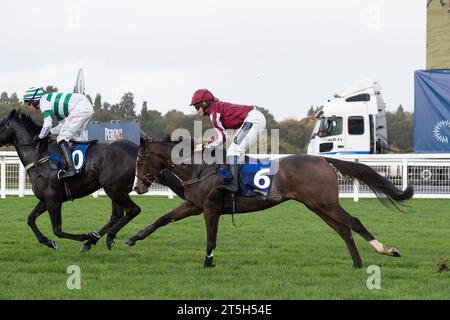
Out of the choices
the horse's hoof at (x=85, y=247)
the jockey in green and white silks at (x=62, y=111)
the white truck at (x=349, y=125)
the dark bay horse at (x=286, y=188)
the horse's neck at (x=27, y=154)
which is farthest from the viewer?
the white truck at (x=349, y=125)

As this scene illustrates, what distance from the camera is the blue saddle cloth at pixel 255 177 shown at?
7398 mm

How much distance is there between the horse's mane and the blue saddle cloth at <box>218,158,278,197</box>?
298 cm

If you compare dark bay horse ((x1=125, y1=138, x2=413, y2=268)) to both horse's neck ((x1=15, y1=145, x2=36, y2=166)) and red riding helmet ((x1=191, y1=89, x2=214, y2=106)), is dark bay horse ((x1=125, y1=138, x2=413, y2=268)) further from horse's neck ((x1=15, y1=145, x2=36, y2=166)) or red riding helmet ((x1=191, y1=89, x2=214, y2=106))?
horse's neck ((x1=15, y1=145, x2=36, y2=166))

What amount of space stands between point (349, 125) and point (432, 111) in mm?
2729

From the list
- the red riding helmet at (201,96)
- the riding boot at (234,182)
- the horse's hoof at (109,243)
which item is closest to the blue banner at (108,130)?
the horse's hoof at (109,243)

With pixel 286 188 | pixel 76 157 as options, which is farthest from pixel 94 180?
pixel 286 188

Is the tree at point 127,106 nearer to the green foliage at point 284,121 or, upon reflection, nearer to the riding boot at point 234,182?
the green foliage at point 284,121

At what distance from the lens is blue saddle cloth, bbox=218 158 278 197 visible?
7398 millimetres

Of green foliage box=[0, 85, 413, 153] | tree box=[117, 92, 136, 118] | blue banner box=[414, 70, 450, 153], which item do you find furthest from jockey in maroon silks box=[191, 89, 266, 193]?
tree box=[117, 92, 136, 118]

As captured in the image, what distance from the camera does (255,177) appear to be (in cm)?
741

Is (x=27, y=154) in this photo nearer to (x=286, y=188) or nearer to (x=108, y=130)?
(x=286, y=188)

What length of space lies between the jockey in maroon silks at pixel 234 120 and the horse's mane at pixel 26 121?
267cm
